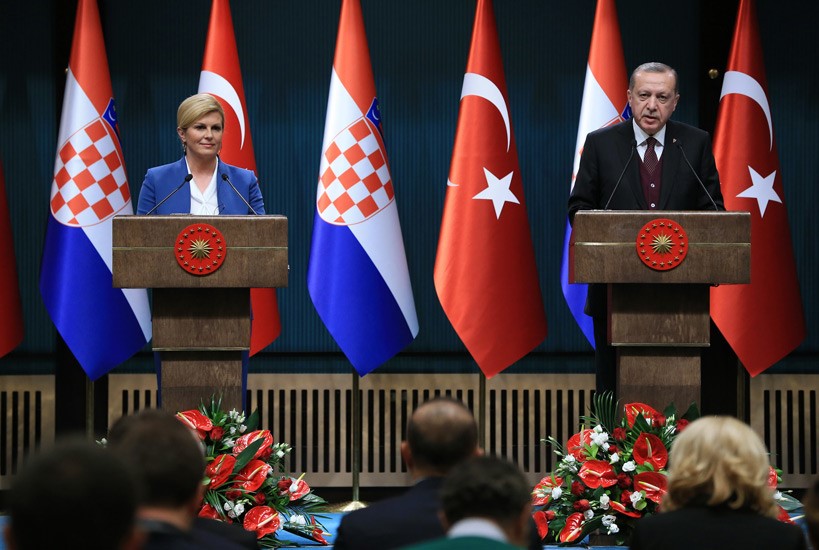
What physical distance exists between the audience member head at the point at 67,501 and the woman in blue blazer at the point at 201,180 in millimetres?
2922

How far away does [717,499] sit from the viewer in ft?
7.88

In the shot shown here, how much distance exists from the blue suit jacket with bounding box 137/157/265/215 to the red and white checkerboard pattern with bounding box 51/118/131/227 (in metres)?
1.34

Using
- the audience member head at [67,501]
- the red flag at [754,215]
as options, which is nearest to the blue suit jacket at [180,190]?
the red flag at [754,215]

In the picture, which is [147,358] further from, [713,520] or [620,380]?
[713,520]

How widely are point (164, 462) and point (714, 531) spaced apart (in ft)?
3.57

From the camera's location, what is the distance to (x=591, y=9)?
6.55m

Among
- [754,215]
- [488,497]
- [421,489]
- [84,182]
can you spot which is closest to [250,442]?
[421,489]

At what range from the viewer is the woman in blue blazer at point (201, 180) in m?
4.45

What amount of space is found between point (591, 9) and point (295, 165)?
182 centimetres

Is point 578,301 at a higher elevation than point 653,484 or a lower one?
higher

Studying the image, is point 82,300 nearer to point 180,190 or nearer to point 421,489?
point 180,190

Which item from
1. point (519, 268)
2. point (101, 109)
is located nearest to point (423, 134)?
point (519, 268)

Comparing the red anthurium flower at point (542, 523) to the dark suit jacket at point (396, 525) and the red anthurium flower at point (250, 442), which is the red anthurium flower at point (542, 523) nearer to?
the red anthurium flower at point (250, 442)

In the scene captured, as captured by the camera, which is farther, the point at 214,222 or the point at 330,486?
the point at 330,486
